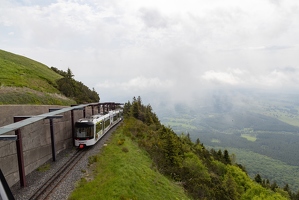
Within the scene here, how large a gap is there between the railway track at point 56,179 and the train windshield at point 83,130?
2079 mm

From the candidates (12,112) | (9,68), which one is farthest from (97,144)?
(9,68)

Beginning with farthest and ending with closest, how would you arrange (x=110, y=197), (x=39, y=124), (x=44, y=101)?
(x=44, y=101), (x=39, y=124), (x=110, y=197)

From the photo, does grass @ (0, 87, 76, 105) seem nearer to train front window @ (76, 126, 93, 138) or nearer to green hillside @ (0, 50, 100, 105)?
green hillside @ (0, 50, 100, 105)

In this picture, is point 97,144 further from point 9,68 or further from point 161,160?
point 9,68

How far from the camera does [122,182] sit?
14.2 m

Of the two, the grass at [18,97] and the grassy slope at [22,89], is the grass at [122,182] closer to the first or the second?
the grass at [18,97]

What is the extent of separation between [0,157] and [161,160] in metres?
15.1

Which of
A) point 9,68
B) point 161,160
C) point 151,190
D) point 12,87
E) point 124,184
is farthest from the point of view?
point 9,68

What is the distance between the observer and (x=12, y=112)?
1683 centimetres

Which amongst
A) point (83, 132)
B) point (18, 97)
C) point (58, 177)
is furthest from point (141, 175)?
point (18, 97)

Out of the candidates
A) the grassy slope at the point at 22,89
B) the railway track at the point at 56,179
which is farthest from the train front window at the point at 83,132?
the grassy slope at the point at 22,89

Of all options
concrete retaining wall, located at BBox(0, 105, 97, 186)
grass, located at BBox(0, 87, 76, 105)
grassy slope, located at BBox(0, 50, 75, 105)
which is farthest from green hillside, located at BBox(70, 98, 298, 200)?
grassy slope, located at BBox(0, 50, 75, 105)

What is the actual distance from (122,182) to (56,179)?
4673 millimetres

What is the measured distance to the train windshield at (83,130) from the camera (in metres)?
22.2
